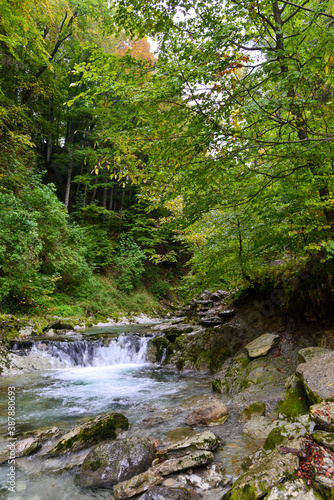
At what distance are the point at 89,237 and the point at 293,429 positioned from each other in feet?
63.8

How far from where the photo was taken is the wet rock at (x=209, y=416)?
445 cm

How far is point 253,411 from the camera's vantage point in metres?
4.44

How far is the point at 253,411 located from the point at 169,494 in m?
2.24

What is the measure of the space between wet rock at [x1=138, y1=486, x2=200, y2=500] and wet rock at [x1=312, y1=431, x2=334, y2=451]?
51.8 inches

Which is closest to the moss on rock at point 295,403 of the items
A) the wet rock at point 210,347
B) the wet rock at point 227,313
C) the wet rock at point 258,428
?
the wet rock at point 258,428

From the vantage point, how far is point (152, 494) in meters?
2.73

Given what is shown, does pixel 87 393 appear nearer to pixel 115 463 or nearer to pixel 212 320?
pixel 115 463

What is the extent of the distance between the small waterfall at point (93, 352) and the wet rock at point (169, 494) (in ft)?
24.5

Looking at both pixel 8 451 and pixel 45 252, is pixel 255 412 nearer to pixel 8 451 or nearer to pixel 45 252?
pixel 8 451

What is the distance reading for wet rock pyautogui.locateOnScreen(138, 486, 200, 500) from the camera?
8.76 ft

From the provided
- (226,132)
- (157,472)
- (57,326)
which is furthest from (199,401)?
(57,326)

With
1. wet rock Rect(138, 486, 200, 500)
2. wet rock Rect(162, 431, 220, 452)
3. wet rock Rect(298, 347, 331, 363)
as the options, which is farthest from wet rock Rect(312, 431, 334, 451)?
wet rock Rect(298, 347, 331, 363)

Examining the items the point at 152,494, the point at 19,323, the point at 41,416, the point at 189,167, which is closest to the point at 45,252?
the point at 19,323

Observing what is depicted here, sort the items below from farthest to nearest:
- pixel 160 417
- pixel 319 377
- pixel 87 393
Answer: pixel 87 393 < pixel 160 417 < pixel 319 377
